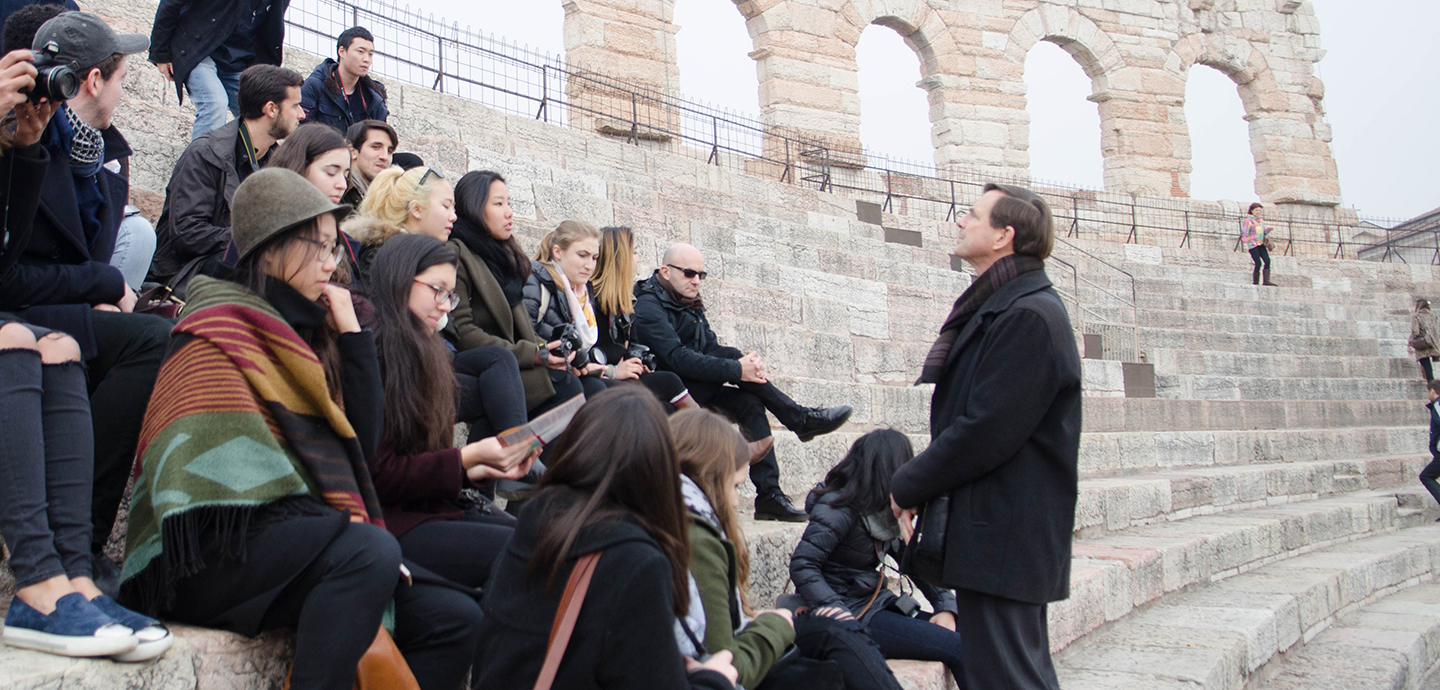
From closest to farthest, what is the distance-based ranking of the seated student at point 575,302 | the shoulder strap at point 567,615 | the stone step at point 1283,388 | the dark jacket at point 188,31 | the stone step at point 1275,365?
1. the shoulder strap at point 567,615
2. the seated student at point 575,302
3. the dark jacket at point 188,31
4. the stone step at point 1283,388
5. the stone step at point 1275,365

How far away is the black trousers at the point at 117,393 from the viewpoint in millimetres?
2381

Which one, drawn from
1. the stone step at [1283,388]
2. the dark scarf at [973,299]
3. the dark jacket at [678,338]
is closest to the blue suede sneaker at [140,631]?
the dark scarf at [973,299]

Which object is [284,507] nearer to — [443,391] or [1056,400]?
[443,391]

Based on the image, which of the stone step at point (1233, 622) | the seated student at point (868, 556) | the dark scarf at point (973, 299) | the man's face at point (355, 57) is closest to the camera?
the dark scarf at point (973, 299)

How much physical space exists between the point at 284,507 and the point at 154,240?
1571mm

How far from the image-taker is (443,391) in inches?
110

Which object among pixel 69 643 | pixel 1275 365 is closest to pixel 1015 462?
pixel 69 643

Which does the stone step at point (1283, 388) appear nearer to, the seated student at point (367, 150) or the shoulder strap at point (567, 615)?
the seated student at point (367, 150)

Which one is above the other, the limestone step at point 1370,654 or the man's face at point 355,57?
the man's face at point 355,57

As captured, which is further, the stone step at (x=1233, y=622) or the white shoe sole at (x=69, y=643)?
the stone step at (x=1233, y=622)

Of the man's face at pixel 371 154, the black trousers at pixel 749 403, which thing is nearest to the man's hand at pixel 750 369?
the black trousers at pixel 749 403

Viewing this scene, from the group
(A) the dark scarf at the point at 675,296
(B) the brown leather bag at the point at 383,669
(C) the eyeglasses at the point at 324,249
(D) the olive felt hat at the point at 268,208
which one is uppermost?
(A) the dark scarf at the point at 675,296

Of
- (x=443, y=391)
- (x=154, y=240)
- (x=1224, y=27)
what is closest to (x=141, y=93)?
(x=154, y=240)

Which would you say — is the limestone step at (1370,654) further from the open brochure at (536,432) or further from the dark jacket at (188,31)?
the dark jacket at (188,31)
